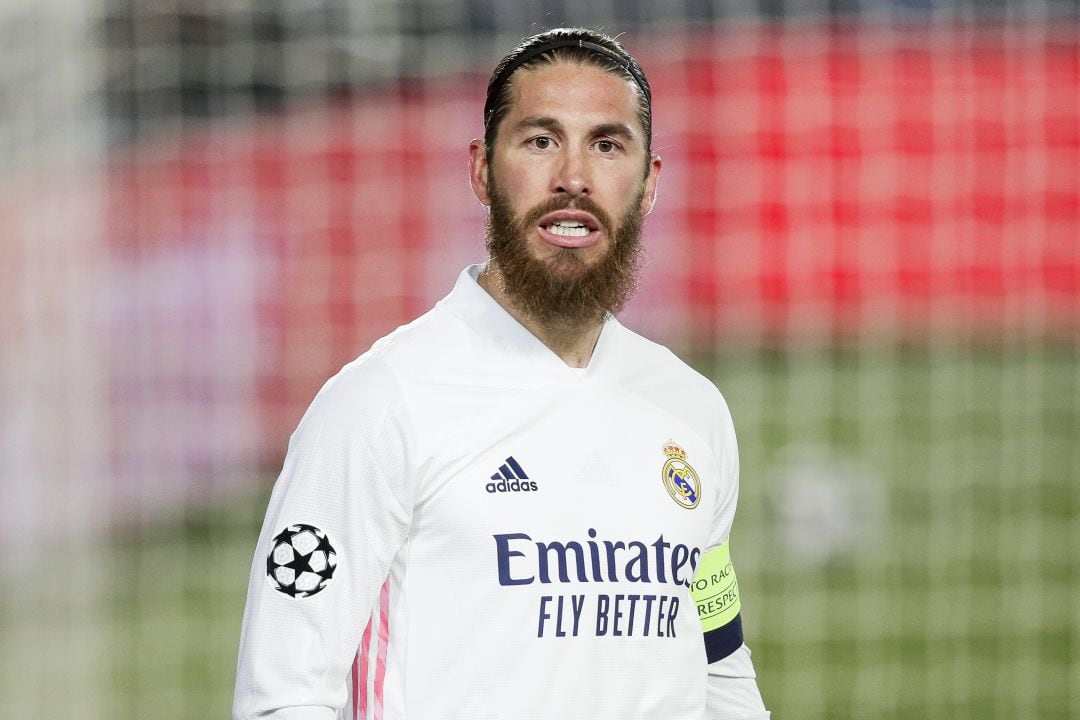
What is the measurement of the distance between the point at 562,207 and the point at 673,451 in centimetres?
42

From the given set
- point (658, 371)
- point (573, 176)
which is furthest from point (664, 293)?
point (573, 176)

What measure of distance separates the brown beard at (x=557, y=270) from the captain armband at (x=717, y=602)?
425 mm

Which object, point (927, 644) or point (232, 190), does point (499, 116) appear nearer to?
point (927, 644)

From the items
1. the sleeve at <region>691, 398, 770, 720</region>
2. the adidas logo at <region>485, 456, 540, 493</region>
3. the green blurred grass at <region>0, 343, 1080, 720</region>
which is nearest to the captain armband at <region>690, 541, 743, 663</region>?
the sleeve at <region>691, 398, 770, 720</region>

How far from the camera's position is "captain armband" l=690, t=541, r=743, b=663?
8.18 ft

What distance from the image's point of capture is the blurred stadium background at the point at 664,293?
5.80m

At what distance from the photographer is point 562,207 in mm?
2369

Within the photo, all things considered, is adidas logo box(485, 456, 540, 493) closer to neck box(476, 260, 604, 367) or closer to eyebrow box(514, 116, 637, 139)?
neck box(476, 260, 604, 367)

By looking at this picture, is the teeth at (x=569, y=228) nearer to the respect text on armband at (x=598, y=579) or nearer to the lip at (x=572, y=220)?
the lip at (x=572, y=220)

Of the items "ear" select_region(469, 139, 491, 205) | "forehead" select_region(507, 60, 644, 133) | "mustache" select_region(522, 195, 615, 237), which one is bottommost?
"mustache" select_region(522, 195, 615, 237)

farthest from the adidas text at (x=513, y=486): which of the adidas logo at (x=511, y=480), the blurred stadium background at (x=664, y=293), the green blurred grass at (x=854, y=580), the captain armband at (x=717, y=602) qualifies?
the green blurred grass at (x=854, y=580)

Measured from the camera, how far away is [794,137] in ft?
31.7

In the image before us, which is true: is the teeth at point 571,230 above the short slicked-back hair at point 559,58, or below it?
below

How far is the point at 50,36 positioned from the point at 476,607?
3.63 m
